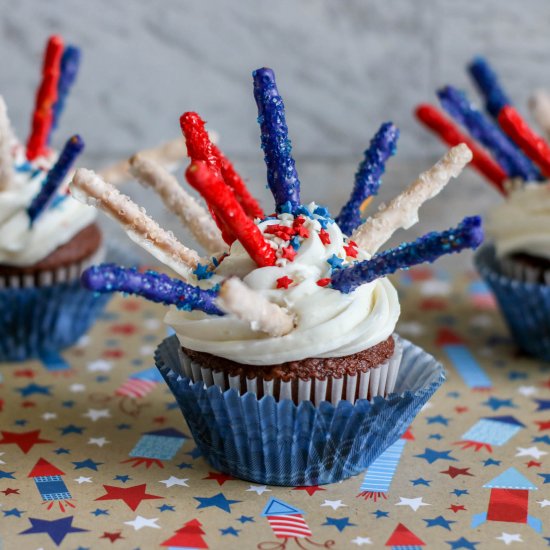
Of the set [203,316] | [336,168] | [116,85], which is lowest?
[203,316]

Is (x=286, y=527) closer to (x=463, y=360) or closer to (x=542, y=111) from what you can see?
(x=463, y=360)

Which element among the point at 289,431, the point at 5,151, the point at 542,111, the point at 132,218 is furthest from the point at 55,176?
the point at 542,111

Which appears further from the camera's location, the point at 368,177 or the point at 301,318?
the point at 368,177

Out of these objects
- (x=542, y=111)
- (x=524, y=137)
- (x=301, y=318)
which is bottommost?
(x=301, y=318)

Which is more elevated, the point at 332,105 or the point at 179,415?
the point at 332,105

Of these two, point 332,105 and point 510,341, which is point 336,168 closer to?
point 332,105

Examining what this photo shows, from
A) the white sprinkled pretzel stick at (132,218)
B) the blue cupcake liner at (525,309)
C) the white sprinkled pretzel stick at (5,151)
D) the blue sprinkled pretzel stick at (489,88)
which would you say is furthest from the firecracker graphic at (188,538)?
the blue sprinkled pretzel stick at (489,88)

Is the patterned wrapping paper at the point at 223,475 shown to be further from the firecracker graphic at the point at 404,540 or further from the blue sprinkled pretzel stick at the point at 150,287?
the blue sprinkled pretzel stick at the point at 150,287

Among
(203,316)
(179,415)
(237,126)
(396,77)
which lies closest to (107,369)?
(179,415)

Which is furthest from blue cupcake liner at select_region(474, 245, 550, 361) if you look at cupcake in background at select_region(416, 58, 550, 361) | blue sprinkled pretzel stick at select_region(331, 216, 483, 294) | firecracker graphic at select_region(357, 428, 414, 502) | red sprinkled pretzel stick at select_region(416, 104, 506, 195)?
blue sprinkled pretzel stick at select_region(331, 216, 483, 294)
